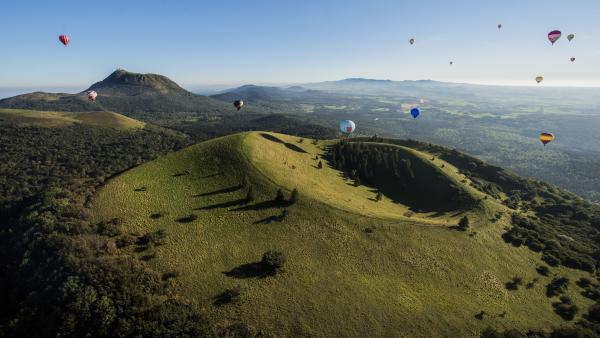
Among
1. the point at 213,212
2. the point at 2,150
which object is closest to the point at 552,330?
the point at 213,212

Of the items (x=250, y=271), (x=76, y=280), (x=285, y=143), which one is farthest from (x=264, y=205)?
(x=285, y=143)

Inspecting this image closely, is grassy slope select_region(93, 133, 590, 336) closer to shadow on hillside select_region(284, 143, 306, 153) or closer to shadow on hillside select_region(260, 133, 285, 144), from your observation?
shadow on hillside select_region(284, 143, 306, 153)

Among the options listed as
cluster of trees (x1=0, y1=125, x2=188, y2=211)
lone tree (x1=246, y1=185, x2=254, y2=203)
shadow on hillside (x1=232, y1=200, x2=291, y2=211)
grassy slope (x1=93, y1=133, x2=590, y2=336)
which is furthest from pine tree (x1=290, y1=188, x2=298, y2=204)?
cluster of trees (x1=0, y1=125, x2=188, y2=211)

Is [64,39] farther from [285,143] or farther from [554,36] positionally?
[554,36]

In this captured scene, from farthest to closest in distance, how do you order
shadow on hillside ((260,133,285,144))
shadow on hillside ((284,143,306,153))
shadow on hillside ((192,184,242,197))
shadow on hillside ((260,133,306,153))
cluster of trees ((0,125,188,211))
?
cluster of trees ((0,125,188,211))
shadow on hillside ((260,133,285,144))
shadow on hillside ((260,133,306,153))
shadow on hillside ((284,143,306,153))
shadow on hillside ((192,184,242,197))

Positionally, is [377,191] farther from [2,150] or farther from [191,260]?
[2,150]
